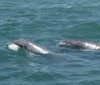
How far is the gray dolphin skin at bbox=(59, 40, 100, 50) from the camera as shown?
2645 cm

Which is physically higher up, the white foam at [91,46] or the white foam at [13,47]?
the white foam at [13,47]

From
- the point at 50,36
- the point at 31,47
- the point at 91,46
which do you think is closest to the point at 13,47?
the point at 31,47

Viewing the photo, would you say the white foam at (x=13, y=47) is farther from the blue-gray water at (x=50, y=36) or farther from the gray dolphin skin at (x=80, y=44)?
the gray dolphin skin at (x=80, y=44)

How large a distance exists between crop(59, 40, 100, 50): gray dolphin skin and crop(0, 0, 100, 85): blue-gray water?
46 centimetres

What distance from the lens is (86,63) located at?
24.1 metres

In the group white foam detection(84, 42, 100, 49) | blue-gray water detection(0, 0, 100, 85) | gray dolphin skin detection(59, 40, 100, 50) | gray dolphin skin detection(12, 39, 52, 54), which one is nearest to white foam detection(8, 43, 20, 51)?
gray dolphin skin detection(12, 39, 52, 54)

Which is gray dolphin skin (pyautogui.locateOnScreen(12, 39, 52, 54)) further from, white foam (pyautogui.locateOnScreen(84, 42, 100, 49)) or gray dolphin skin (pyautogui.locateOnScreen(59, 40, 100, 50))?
white foam (pyautogui.locateOnScreen(84, 42, 100, 49))

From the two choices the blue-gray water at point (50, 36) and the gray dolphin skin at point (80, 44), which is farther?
the gray dolphin skin at point (80, 44)

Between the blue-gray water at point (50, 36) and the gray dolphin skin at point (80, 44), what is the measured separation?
46 cm

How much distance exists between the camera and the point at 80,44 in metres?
26.6

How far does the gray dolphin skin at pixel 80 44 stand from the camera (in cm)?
Result: 2645

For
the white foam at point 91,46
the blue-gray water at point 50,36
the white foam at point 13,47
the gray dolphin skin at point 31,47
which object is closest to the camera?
the blue-gray water at point 50,36

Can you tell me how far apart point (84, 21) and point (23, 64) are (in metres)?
9.75

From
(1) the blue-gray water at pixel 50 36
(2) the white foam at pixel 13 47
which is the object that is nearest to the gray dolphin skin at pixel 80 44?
(1) the blue-gray water at pixel 50 36
